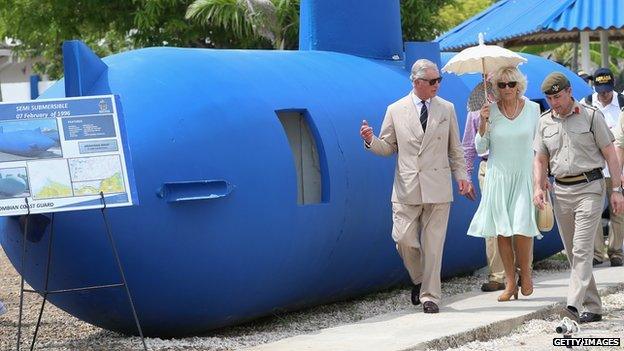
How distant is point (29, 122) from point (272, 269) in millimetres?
1919

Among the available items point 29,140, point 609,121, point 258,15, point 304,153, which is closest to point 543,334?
point 304,153

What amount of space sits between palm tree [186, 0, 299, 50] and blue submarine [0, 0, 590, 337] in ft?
34.5

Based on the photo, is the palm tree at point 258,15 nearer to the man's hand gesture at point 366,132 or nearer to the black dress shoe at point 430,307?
the man's hand gesture at point 366,132

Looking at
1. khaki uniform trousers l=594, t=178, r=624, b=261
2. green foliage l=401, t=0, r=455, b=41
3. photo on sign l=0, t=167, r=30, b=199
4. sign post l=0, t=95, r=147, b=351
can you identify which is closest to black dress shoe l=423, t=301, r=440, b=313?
sign post l=0, t=95, r=147, b=351

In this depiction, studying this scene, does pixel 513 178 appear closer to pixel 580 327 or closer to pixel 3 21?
pixel 580 327

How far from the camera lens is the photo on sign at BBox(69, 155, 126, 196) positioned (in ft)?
25.3

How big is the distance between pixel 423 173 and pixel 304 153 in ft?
2.73

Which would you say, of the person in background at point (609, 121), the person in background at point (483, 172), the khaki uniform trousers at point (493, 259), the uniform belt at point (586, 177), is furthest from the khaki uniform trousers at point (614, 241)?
the uniform belt at point (586, 177)

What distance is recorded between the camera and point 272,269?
8734 millimetres

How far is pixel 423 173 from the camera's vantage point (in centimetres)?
925

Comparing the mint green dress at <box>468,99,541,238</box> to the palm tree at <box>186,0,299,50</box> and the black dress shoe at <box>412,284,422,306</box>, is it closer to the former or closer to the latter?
the black dress shoe at <box>412,284,422,306</box>

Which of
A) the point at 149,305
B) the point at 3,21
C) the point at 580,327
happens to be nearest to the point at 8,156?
the point at 149,305

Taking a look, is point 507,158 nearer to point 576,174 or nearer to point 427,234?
point 427,234

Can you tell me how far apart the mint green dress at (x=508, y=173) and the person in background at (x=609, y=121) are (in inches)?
100
